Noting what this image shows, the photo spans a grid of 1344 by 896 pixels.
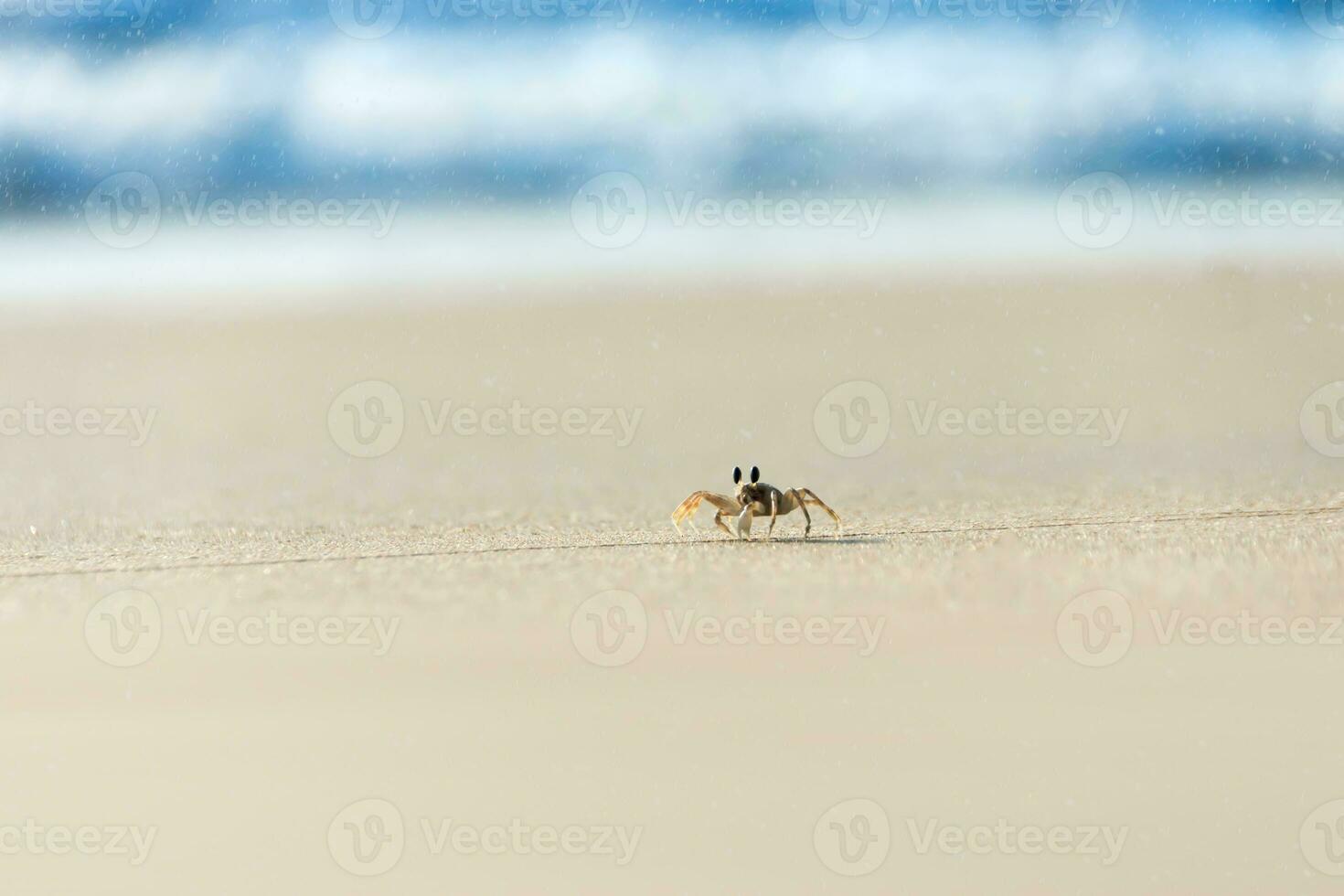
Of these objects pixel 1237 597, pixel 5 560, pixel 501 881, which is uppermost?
pixel 1237 597

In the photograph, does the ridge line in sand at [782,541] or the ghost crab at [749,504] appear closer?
the ridge line in sand at [782,541]

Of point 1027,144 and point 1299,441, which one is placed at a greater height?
point 1027,144

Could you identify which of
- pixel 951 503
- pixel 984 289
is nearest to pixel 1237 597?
pixel 951 503

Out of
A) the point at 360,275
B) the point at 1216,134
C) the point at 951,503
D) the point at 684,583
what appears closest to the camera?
the point at 684,583

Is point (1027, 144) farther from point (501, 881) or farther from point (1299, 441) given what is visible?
point (501, 881)

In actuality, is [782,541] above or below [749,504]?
below

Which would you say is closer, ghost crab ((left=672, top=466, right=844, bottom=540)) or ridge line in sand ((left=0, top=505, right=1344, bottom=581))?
ridge line in sand ((left=0, top=505, right=1344, bottom=581))

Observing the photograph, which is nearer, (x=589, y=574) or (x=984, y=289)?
(x=589, y=574)

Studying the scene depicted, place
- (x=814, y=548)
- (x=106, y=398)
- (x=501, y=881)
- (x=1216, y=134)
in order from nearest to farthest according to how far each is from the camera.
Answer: (x=501, y=881), (x=814, y=548), (x=106, y=398), (x=1216, y=134)

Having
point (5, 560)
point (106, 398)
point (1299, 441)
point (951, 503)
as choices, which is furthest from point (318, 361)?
point (1299, 441)
